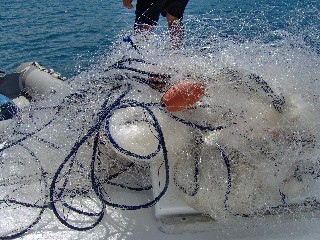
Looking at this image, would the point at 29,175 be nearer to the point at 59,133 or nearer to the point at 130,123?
the point at 59,133

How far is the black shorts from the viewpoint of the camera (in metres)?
3.59

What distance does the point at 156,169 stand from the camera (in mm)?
1787

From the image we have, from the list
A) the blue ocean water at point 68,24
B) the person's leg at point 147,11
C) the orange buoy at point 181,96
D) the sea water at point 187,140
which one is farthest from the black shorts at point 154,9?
the blue ocean water at point 68,24

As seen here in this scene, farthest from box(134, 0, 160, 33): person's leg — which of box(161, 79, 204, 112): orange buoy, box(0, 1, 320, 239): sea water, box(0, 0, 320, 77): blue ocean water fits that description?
box(0, 0, 320, 77): blue ocean water

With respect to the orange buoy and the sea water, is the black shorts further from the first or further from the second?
the orange buoy

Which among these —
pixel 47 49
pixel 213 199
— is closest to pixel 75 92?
pixel 213 199

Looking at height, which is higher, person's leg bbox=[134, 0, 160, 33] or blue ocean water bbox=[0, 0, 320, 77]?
person's leg bbox=[134, 0, 160, 33]

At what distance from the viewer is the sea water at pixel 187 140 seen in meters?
1.63

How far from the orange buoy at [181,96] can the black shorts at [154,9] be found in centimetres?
191

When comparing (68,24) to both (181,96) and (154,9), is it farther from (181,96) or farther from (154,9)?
(181,96)

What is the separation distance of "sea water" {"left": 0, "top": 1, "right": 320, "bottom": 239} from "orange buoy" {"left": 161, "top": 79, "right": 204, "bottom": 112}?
1.4 inches

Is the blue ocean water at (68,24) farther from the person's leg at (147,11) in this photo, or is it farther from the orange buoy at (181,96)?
the orange buoy at (181,96)

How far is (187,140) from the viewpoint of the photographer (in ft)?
5.57

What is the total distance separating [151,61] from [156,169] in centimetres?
54
